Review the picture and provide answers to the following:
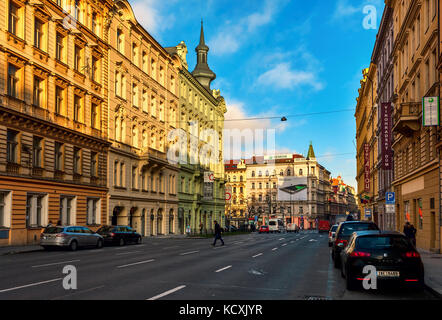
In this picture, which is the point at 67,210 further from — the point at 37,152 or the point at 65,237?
the point at 65,237

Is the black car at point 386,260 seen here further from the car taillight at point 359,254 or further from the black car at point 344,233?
the black car at point 344,233

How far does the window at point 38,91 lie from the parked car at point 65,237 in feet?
29.5

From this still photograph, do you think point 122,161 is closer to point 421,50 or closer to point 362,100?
point 421,50

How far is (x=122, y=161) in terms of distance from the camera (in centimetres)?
4469

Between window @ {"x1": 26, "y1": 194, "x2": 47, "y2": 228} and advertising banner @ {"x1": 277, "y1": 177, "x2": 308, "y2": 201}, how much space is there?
98.7 metres

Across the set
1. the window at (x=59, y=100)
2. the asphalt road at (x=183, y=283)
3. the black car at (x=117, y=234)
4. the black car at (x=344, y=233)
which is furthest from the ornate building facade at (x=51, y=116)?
the black car at (x=344, y=233)

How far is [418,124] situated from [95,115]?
2449 cm

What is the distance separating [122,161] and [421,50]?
2677 cm

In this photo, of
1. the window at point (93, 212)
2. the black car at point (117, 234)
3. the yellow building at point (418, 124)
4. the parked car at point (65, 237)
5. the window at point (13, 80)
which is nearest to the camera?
the yellow building at point (418, 124)

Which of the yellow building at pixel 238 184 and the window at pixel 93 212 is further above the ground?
the yellow building at pixel 238 184

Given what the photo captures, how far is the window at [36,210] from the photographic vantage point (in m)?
31.1

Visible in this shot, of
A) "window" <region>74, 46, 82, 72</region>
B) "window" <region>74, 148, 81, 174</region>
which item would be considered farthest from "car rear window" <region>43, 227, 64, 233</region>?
"window" <region>74, 46, 82, 72</region>

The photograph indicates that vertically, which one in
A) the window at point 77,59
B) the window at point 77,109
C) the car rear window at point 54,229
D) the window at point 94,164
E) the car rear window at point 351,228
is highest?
the window at point 77,59

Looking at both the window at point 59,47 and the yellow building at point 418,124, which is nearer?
the yellow building at point 418,124
